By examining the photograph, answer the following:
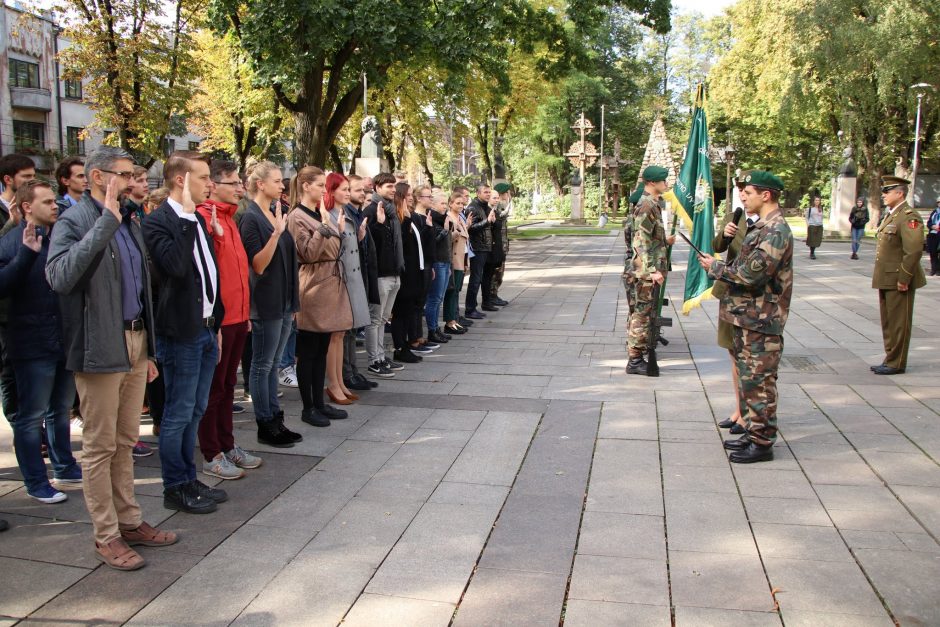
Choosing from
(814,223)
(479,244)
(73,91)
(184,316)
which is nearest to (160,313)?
(184,316)

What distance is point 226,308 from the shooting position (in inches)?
186

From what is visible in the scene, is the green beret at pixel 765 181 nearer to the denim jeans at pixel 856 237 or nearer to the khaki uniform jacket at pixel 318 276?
the khaki uniform jacket at pixel 318 276

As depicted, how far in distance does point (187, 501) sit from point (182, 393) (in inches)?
24.7

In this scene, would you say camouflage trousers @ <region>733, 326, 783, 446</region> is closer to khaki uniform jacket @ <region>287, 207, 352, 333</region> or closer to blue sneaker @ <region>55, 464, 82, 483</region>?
khaki uniform jacket @ <region>287, 207, 352, 333</region>

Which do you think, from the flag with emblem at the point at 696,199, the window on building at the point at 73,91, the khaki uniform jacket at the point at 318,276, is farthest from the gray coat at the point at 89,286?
the window on building at the point at 73,91

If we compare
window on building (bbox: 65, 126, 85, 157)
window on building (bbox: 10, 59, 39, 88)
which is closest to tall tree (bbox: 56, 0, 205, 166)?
window on building (bbox: 65, 126, 85, 157)

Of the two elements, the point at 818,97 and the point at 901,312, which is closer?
the point at 901,312

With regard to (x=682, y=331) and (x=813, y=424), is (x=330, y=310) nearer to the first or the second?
(x=813, y=424)

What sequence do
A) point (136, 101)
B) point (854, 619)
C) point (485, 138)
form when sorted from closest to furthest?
point (854, 619)
point (136, 101)
point (485, 138)

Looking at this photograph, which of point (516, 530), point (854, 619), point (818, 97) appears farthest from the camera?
point (818, 97)

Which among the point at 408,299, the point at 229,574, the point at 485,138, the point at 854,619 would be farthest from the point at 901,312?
the point at 485,138

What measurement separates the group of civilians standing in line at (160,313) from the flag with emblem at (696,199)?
12.7 ft

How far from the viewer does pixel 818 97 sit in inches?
1289

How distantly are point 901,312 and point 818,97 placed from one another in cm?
2787
